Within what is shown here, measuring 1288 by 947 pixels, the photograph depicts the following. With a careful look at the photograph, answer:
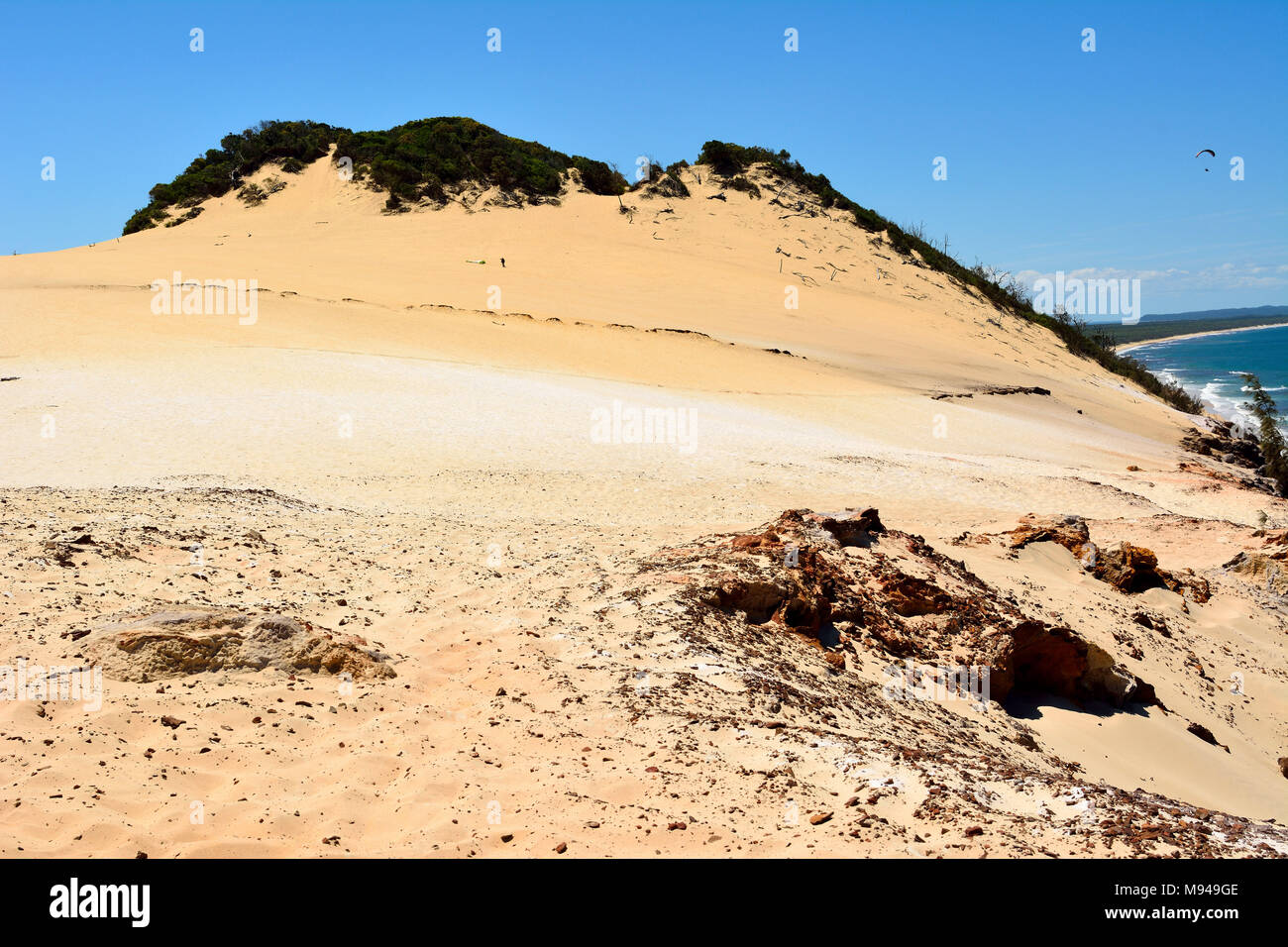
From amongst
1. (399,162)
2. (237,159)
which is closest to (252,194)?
(237,159)

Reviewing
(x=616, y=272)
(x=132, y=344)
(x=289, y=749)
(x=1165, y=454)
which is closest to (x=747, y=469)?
(x=289, y=749)

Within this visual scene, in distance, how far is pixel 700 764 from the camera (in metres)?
4.41

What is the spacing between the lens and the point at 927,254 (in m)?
44.8

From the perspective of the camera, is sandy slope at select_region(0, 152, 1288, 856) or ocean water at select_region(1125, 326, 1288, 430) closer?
sandy slope at select_region(0, 152, 1288, 856)

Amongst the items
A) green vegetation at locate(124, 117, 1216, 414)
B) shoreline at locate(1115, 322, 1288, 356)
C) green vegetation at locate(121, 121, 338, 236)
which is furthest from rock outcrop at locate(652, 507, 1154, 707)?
shoreline at locate(1115, 322, 1288, 356)

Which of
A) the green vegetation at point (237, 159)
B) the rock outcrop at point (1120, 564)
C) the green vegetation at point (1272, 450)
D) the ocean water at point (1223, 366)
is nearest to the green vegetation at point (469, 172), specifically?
the green vegetation at point (237, 159)

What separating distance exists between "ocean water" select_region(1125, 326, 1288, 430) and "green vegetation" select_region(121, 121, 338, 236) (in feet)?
137

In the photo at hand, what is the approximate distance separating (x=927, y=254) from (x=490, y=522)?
1587 inches

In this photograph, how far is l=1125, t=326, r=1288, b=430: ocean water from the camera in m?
48.0

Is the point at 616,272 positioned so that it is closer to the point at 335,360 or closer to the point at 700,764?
the point at 335,360

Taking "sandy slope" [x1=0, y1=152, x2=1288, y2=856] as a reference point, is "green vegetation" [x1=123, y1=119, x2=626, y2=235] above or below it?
above

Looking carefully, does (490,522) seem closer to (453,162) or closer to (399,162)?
(399,162)

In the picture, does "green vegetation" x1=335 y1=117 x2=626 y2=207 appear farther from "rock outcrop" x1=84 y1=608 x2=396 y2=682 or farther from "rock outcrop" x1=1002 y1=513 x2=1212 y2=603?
"rock outcrop" x1=84 y1=608 x2=396 y2=682
